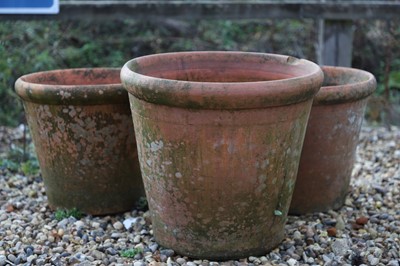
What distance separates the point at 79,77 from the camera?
133 inches

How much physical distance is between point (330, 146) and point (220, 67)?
68cm

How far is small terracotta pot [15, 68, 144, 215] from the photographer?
9.45 feet

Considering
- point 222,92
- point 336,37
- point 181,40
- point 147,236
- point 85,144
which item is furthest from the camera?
point 181,40

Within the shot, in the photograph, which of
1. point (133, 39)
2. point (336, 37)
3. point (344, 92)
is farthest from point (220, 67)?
point (133, 39)

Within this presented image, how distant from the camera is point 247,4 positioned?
4.83m

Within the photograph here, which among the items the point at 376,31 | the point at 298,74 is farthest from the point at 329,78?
the point at 376,31

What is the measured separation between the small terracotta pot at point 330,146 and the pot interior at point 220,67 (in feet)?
0.81

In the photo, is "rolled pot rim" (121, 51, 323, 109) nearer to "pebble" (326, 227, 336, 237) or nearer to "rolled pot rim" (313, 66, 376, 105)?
"rolled pot rim" (313, 66, 376, 105)

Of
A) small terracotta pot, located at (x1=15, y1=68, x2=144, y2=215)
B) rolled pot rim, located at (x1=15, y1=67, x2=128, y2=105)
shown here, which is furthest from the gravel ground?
rolled pot rim, located at (x1=15, y1=67, x2=128, y2=105)

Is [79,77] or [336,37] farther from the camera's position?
[336,37]

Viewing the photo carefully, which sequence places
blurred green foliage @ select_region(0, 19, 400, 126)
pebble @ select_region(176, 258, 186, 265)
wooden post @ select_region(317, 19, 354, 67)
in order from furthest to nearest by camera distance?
1. blurred green foliage @ select_region(0, 19, 400, 126)
2. wooden post @ select_region(317, 19, 354, 67)
3. pebble @ select_region(176, 258, 186, 265)

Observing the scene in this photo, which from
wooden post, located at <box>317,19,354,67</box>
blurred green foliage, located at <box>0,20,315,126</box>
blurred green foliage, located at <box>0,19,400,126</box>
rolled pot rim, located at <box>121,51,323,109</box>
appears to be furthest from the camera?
blurred green foliage, located at <box>0,19,400,126</box>

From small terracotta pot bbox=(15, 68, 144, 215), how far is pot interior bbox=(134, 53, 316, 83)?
0.25 m

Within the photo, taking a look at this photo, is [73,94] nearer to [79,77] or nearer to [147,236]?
[79,77]
